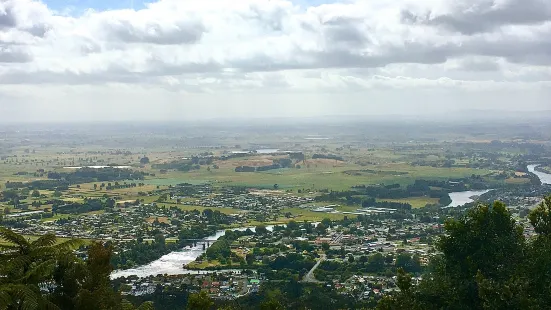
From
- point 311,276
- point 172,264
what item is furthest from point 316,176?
point 311,276

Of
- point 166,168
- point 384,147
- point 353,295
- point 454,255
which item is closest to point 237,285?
point 353,295

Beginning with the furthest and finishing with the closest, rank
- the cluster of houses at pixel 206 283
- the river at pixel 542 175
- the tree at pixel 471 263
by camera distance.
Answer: the river at pixel 542 175, the cluster of houses at pixel 206 283, the tree at pixel 471 263

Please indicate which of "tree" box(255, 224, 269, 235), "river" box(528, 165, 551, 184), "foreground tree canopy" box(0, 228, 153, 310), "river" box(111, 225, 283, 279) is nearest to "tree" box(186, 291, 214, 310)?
"foreground tree canopy" box(0, 228, 153, 310)

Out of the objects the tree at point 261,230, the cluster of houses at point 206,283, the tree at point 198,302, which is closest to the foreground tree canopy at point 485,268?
the tree at point 198,302

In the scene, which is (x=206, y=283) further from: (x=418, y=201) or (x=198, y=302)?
(x=418, y=201)

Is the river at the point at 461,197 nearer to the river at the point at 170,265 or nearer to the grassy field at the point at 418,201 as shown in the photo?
the grassy field at the point at 418,201

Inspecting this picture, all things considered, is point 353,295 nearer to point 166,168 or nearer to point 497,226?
point 497,226


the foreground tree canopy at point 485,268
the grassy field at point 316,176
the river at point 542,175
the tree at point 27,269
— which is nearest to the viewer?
the tree at point 27,269
